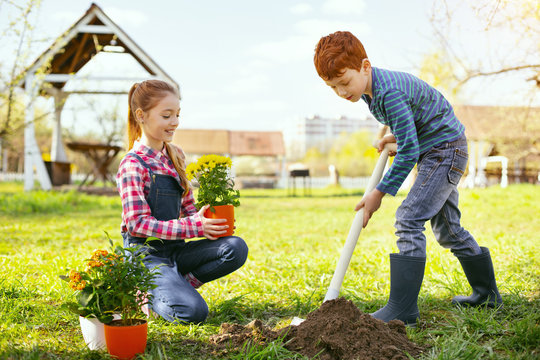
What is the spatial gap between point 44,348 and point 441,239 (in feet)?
6.61

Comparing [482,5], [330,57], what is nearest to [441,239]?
[330,57]

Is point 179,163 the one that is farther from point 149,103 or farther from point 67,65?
point 67,65

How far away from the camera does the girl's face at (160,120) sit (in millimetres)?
2600

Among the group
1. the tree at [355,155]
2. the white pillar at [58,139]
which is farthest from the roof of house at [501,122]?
the white pillar at [58,139]

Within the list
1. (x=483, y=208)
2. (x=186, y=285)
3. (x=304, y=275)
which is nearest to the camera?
(x=186, y=285)

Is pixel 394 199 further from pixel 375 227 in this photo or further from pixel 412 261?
pixel 412 261

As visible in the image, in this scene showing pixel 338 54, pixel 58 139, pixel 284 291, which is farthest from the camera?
pixel 58 139

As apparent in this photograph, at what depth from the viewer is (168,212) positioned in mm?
2645

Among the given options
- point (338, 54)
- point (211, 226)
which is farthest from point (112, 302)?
point (338, 54)

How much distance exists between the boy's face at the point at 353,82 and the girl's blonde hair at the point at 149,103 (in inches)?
36.9

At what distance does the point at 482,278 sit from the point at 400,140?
3.11 ft

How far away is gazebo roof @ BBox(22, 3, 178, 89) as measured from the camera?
1107cm

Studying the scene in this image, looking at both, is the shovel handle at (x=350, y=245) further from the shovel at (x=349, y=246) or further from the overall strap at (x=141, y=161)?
the overall strap at (x=141, y=161)

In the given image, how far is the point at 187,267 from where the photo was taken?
2.65 metres
